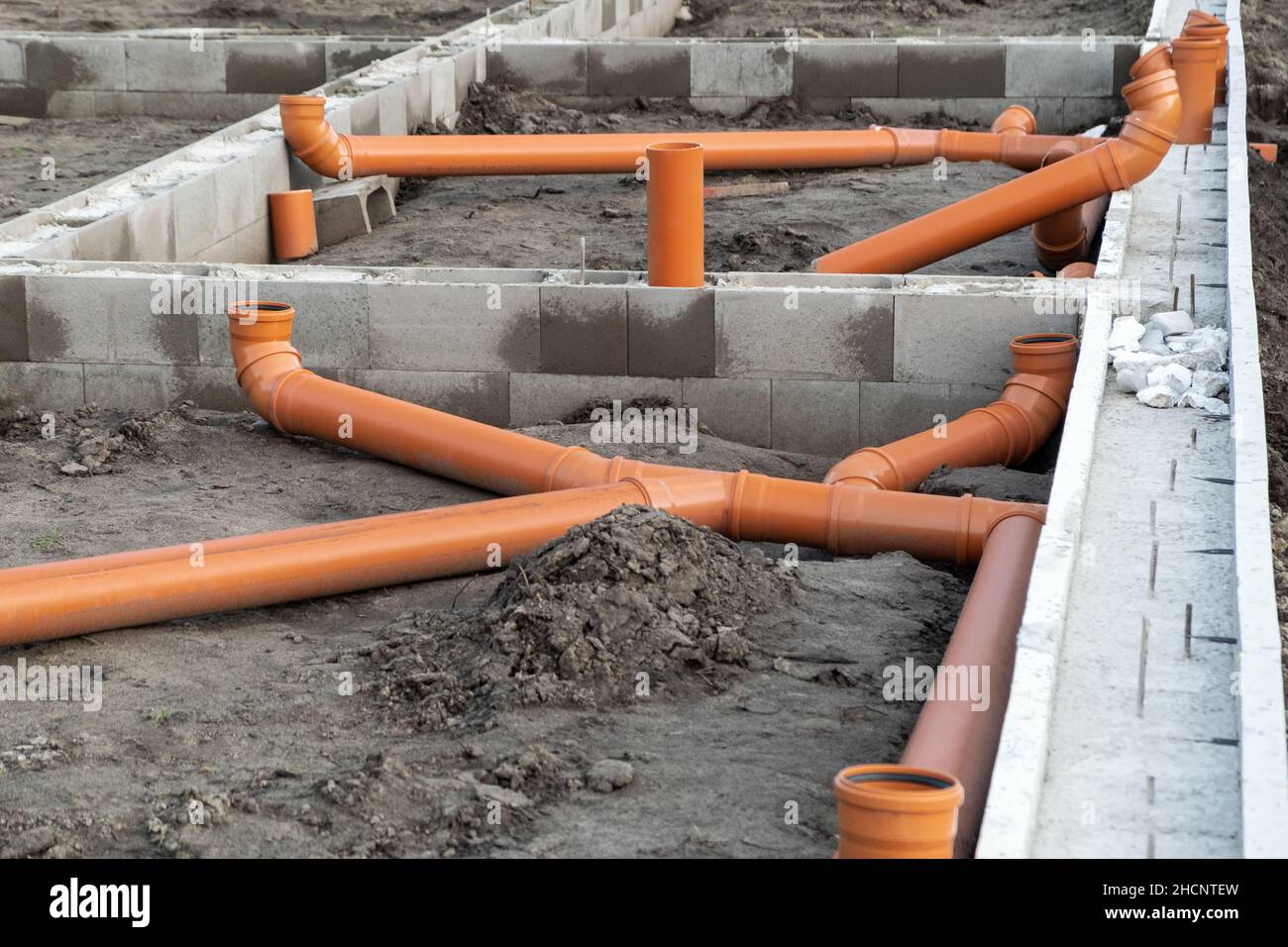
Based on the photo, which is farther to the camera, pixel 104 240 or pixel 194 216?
pixel 194 216

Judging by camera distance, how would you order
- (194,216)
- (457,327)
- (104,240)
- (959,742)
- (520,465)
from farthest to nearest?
1. (194,216)
2. (104,240)
3. (457,327)
4. (520,465)
5. (959,742)

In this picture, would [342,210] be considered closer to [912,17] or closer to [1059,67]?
[1059,67]

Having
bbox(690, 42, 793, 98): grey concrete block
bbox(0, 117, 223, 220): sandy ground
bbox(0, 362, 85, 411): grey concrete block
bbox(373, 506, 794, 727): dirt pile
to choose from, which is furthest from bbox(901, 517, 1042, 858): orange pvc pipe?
bbox(690, 42, 793, 98): grey concrete block

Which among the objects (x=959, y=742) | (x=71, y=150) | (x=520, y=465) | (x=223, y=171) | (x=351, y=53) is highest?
(x=351, y=53)

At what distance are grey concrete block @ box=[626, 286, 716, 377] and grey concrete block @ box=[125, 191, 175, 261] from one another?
10.5 ft

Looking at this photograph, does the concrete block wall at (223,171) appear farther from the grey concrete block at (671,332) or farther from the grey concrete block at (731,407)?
the grey concrete block at (731,407)

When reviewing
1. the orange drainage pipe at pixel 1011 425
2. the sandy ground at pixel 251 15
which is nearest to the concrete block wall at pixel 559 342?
the orange drainage pipe at pixel 1011 425

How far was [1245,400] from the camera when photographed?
6.01 m

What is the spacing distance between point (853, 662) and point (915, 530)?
1.02m

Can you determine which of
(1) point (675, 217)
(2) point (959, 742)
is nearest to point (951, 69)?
(1) point (675, 217)

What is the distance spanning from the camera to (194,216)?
998 centimetres

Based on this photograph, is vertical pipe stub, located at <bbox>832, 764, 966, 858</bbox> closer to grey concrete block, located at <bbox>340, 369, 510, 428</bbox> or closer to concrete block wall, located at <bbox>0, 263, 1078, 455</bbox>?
concrete block wall, located at <bbox>0, 263, 1078, 455</bbox>

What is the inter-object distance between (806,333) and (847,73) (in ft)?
24.6

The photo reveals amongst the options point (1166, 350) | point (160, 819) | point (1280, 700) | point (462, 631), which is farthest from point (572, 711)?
point (1166, 350)
